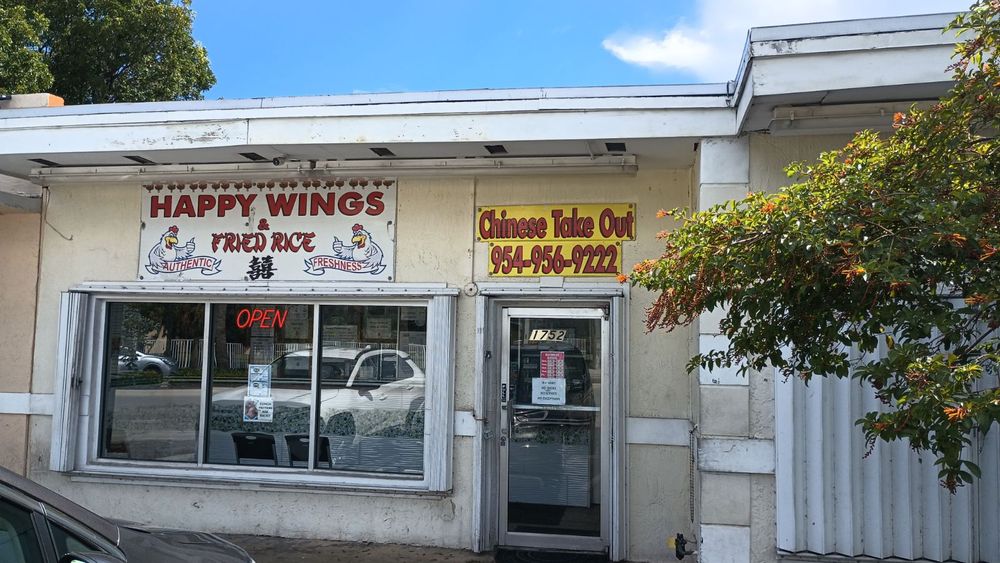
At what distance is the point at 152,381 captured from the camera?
7.05m

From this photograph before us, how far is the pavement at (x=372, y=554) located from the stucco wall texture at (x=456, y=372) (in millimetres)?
100

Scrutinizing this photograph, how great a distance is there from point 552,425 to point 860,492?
93.2 inches

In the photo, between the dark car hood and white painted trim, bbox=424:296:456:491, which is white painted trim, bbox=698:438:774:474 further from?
the dark car hood

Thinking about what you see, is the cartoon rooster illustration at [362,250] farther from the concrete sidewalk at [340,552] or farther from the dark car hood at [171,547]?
the dark car hood at [171,547]

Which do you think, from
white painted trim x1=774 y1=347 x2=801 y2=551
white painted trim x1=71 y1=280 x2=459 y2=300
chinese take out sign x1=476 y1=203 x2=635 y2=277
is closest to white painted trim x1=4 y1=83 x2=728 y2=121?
chinese take out sign x1=476 y1=203 x2=635 y2=277

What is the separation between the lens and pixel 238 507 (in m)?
6.58

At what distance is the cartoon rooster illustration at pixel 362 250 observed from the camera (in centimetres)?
652

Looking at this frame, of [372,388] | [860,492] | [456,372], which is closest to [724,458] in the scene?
[860,492]

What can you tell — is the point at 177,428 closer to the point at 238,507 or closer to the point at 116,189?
the point at 238,507

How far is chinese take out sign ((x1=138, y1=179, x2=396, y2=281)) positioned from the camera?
6543 millimetres

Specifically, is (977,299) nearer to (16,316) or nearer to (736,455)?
(736,455)

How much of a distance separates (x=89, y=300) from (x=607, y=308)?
4.78m

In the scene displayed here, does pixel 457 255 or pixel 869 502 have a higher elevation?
pixel 457 255

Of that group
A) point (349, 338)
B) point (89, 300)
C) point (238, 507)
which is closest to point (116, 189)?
point (89, 300)
